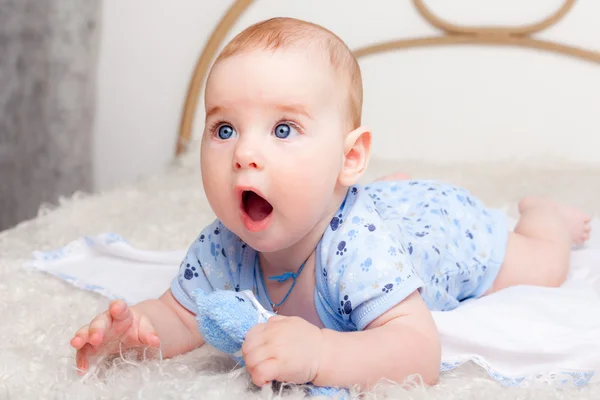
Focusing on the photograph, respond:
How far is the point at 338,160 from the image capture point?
89 centimetres

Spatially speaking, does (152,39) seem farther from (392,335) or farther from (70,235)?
(392,335)

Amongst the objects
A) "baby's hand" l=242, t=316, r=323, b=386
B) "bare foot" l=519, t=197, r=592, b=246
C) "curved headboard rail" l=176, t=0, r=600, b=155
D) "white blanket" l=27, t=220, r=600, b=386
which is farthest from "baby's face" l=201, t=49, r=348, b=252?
"curved headboard rail" l=176, t=0, r=600, b=155

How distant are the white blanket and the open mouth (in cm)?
27

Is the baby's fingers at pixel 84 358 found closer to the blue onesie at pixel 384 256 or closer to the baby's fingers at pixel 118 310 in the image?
the baby's fingers at pixel 118 310

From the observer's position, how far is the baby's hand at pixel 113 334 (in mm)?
817

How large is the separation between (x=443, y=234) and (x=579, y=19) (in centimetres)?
125

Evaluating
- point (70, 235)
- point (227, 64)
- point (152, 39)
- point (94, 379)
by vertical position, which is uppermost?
point (227, 64)

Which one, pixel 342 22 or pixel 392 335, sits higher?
pixel 342 22

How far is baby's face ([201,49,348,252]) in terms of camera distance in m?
0.83

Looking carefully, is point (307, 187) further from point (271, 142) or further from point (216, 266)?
point (216, 266)

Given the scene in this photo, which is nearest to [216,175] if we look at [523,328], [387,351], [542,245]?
[387,351]

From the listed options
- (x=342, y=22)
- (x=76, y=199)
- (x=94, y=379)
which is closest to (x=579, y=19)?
(x=342, y=22)

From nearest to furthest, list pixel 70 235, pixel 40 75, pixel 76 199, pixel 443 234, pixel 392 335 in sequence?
pixel 392 335 → pixel 443 234 → pixel 70 235 → pixel 76 199 → pixel 40 75

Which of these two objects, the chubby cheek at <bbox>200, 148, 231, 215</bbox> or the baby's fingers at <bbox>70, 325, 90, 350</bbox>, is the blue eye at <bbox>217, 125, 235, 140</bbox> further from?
the baby's fingers at <bbox>70, 325, 90, 350</bbox>
